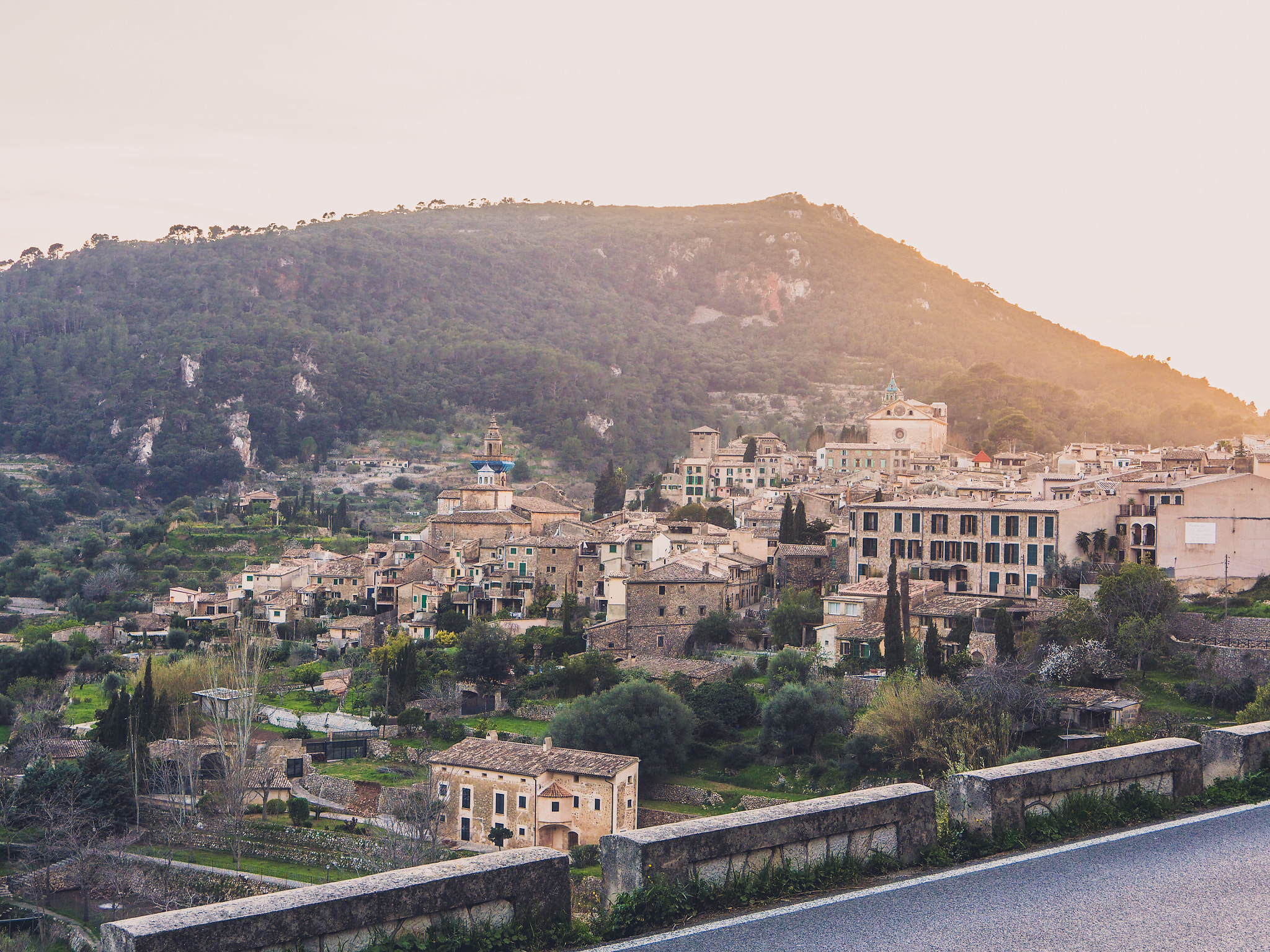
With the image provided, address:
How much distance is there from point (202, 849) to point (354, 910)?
84.8 feet

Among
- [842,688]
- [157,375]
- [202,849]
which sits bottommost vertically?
[202,849]

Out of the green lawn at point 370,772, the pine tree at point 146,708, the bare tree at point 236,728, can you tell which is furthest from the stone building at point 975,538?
the pine tree at point 146,708

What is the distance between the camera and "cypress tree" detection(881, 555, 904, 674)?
31438 mm

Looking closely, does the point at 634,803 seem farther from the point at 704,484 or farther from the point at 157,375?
the point at 157,375

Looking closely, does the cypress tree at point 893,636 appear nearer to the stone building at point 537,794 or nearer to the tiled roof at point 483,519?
the stone building at point 537,794

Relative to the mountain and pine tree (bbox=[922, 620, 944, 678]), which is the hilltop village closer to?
pine tree (bbox=[922, 620, 944, 678])

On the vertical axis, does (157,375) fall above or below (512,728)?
above

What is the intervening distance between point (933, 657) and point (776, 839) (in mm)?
24706

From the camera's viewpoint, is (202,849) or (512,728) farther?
(512,728)

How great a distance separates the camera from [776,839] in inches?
237

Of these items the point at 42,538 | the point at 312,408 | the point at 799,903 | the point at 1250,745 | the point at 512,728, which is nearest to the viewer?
the point at 799,903

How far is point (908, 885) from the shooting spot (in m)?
5.97

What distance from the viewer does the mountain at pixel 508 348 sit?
110688 millimetres

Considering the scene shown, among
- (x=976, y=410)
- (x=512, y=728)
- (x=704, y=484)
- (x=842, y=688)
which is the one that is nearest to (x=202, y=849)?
(x=512, y=728)
